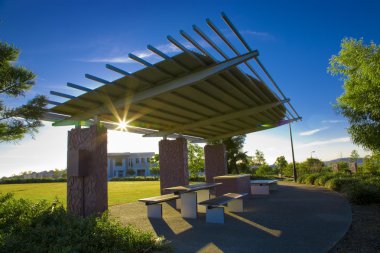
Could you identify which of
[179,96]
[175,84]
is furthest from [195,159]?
[175,84]

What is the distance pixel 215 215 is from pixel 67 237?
4.58m

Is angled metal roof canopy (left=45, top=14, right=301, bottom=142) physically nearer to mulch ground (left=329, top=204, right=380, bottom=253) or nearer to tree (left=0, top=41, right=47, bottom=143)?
tree (left=0, top=41, right=47, bottom=143)

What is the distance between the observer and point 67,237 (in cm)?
430

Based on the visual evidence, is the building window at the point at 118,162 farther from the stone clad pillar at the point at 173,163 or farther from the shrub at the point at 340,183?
the shrub at the point at 340,183

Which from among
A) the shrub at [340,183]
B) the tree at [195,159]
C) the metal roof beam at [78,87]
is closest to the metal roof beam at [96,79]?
the metal roof beam at [78,87]

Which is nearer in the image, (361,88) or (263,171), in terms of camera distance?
(361,88)

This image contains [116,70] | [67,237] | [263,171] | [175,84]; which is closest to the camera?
[67,237]

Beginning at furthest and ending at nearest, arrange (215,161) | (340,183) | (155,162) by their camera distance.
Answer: (155,162)
(215,161)
(340,183)

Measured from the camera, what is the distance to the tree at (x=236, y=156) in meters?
31.8

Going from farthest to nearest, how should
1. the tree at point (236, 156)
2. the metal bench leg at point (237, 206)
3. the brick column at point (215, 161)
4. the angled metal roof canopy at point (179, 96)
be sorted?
the tree at point (236, 156) < the brick column at point (215, 161) < the metal bench leg at point (237, 206) < the angled metal roof canopy at point (179, 96)

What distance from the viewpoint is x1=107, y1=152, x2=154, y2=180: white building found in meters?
75.1

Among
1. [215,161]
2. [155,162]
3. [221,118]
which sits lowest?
[215,161]

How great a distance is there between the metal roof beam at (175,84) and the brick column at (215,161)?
10.8 metres

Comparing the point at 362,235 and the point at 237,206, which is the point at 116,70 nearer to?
the point at 237,206
